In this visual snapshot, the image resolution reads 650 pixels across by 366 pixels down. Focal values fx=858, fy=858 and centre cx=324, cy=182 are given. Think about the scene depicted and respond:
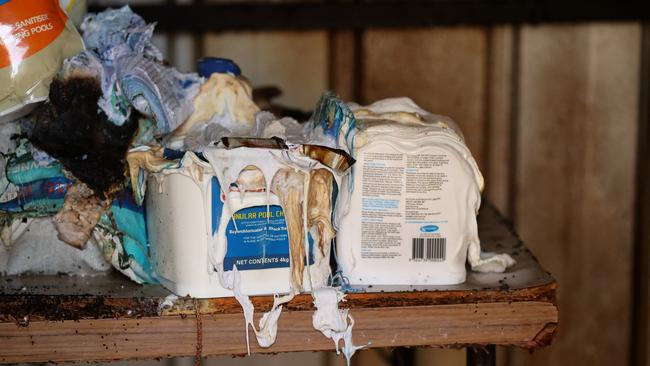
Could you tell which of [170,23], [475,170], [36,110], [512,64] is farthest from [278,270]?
[512,64]

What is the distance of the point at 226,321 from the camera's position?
3.54ft

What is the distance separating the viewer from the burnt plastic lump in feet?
3.79

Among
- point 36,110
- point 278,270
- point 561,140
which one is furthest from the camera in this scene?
point 561,140

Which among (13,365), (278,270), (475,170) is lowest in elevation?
(13,365)

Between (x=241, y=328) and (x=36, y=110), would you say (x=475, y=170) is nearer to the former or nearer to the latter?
(x=241, y=328)

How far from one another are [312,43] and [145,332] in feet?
3.76

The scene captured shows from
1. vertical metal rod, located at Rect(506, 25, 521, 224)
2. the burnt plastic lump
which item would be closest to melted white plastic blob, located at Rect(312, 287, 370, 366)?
the burnt plastic lump

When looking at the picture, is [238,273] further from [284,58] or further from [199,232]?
[284,58]

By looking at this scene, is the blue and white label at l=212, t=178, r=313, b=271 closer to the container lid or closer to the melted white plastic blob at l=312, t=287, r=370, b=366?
the melted white plastic blob at l=312, t=287, r=370, b=366

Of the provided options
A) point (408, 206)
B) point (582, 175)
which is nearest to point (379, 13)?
point (582, 175)

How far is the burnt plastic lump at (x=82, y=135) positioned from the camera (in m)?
1.15

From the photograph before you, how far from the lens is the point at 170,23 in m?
Answer: 2.01

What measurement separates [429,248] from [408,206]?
6 cm

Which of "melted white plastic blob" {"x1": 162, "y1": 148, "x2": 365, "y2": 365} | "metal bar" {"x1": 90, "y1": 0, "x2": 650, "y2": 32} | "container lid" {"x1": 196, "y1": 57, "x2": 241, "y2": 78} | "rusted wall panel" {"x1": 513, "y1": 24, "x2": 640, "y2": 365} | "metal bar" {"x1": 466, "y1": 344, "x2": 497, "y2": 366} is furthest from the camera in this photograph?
"rusted wall panel" {"x1": 513, "y1": 24, "x2": 640, "y2": 365}
